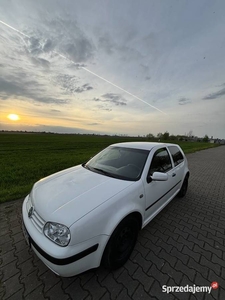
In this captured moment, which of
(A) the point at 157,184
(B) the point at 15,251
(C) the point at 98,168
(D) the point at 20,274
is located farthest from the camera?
(C) the point at 98,168

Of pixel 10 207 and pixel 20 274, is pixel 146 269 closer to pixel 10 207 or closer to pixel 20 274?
pixel 20 274

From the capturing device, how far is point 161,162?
2918 millimetres

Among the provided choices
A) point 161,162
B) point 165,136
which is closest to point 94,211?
point 161,162

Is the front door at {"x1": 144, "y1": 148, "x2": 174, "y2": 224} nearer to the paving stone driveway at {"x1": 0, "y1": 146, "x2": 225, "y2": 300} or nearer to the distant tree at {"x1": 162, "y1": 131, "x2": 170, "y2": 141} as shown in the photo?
the paving stone driveway at {"x1": 0, "y1": 146, "x2": 225, "y2": 300}

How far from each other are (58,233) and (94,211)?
43cm

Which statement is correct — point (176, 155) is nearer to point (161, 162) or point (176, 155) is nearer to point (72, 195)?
point (161, 162)

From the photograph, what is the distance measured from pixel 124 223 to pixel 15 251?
68.3 inches

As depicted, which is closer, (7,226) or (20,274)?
(20,274)

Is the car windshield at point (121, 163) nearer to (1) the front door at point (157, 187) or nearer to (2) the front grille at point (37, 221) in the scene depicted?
(1) the front door at point (157, 187)

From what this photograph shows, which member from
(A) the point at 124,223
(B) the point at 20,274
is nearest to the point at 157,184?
(A) the point at 124,223

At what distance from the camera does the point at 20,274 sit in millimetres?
1795

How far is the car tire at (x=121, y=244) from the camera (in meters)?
1.71

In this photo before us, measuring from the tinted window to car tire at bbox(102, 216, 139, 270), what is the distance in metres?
0.90

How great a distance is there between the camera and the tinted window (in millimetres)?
2602
